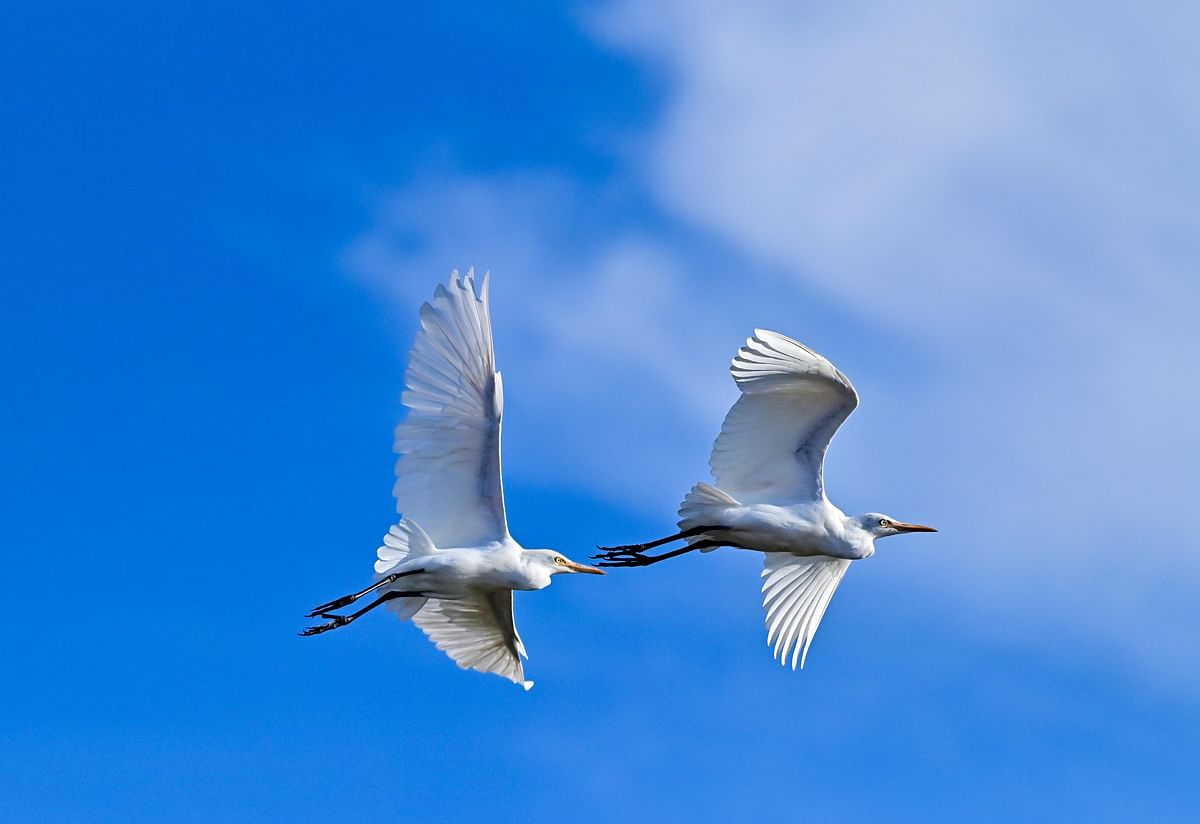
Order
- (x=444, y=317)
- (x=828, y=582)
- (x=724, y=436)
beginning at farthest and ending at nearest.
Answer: (x=828, y=582) → (x=724, y=436) → (x=444, y=317)

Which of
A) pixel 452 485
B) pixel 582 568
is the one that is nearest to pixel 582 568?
pixel 582 568

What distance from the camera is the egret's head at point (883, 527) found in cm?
2662

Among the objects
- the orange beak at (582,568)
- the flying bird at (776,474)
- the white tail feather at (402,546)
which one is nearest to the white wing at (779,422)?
the flying bird at (776,474)

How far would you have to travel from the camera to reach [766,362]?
957 inches

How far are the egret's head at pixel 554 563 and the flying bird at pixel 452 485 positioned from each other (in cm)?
2

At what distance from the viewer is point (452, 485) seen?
2441 cm

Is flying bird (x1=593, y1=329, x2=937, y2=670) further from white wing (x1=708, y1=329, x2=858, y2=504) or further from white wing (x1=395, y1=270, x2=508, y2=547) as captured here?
white wing (x1=395, y1=270, x2=508, y2=547)

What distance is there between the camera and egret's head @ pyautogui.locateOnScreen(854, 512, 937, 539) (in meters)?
26.6

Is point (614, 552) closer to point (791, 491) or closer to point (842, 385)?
point (791, 491)

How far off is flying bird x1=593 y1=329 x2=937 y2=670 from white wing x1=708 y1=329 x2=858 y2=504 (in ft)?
0.04

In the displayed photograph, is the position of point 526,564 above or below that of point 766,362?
below

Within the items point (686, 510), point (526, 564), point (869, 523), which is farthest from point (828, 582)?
point (526, 564)

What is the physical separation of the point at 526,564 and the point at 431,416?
2.44 m

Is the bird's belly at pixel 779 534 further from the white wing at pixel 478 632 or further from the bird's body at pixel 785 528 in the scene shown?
the white wing at pixel 478 632
